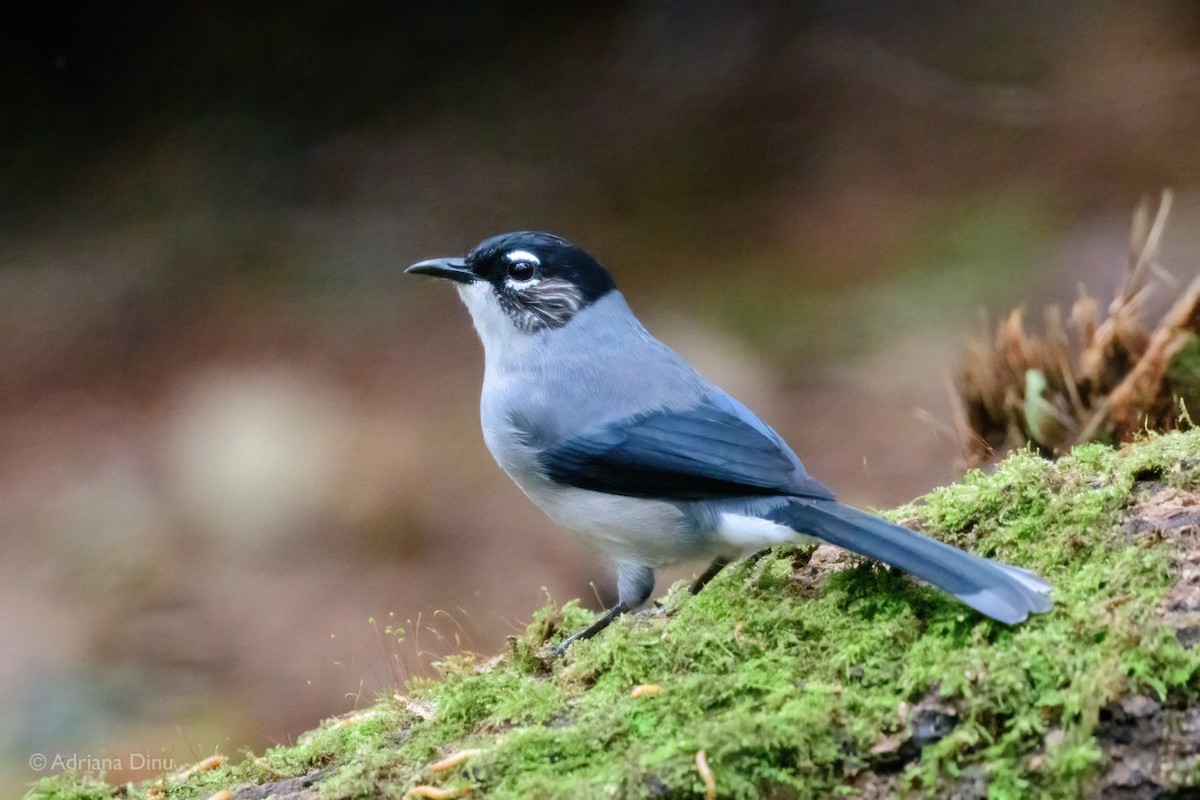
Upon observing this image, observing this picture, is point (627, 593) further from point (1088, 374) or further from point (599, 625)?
point (1088, 374)

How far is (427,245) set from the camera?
4.59 meters

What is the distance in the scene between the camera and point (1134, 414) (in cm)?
→ 373

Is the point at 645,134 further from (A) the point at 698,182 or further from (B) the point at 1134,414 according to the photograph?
(B) the point at 1134,414

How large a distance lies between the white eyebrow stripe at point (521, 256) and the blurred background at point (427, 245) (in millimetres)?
1610

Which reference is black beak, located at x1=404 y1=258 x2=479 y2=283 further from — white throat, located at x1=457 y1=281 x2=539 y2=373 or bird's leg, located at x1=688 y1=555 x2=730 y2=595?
bird's leg, located at x1=688 y1=555 x2=730 y2=595

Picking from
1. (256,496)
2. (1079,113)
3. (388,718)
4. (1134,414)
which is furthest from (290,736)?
(1079,113)

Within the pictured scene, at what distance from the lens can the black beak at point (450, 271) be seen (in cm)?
306

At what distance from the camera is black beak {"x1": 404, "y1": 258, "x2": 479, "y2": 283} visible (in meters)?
3.06

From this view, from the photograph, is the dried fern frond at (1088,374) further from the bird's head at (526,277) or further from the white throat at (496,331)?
the white throat at (496,331)

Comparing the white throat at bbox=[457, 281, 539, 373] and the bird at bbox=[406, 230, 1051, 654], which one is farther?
the white throat at bbox=[457, 281, 539, 373]

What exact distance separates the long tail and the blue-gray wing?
24cm

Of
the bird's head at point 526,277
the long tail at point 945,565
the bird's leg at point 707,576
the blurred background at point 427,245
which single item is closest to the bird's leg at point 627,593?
the bird's leg at point 707,576

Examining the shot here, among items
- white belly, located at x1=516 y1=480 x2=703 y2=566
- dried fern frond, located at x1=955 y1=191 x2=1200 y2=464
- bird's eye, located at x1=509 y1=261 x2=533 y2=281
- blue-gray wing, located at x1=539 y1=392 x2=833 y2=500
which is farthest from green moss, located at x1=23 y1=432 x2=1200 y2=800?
bird's eye, located at x1=509 y1=261 x2=533 y2=281

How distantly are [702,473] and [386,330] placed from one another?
258 centimetres
